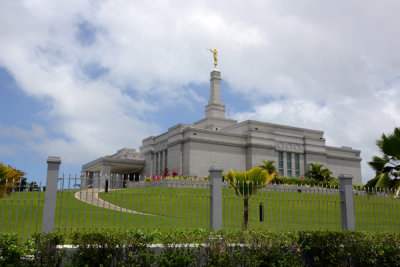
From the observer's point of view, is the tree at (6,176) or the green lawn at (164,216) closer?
the green lawn at (164,216)

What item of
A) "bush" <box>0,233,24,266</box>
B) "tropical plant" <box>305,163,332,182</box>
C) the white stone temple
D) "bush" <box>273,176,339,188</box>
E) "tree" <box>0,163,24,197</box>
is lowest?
"bush" <box>0,233,24,266</box>

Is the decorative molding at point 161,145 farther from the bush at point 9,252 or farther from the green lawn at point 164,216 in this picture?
the bush at point 9,252

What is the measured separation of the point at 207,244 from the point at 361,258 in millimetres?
3799

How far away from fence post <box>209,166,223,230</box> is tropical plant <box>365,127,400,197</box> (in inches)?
264

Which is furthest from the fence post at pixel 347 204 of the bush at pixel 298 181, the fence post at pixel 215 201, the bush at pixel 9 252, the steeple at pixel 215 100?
the steeple at pixel 215 100

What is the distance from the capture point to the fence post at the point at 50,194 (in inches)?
347

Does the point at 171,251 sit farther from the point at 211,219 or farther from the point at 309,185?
the point at 309,185

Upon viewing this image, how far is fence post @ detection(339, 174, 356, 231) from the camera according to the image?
450 inches

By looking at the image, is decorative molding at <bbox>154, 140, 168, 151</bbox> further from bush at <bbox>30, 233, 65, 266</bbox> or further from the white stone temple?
bush at <bbox>30, 233, 65, 266</bbox>

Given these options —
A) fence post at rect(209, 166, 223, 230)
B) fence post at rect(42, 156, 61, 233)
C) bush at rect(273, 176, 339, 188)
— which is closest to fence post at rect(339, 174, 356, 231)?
fence post at rect(209, 166, 223, 230)

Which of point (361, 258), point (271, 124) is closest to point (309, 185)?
point (271, 124)

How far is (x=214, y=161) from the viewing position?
37500 millimetres

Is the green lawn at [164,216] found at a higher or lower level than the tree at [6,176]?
lower

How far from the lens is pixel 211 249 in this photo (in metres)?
8.00
